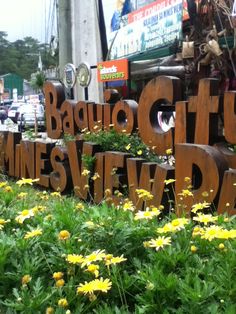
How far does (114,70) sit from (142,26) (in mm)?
1701

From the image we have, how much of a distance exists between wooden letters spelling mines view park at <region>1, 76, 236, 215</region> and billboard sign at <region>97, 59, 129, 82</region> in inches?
199

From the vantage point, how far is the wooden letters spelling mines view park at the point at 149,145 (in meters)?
4.64

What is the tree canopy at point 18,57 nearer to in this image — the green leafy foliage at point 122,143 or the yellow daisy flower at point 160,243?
the green leafy foliage at point 122,143

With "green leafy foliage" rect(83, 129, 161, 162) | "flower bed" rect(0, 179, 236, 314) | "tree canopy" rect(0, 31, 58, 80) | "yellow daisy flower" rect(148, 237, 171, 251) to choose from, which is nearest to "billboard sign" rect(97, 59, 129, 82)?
"green leafy foliage" rect(83, 129, 161, 162)

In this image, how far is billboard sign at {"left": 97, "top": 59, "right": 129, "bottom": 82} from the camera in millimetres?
13297

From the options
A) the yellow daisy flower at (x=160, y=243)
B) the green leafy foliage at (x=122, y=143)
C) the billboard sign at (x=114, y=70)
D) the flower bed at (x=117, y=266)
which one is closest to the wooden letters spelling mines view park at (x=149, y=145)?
the green leafy foliage at (x=122, y=143)

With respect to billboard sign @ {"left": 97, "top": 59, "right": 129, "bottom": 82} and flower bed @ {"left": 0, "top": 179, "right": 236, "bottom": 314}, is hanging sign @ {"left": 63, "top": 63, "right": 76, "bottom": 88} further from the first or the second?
flower bed @ {"left": 0, "top": 179, "right": 236, "bottom": 314}

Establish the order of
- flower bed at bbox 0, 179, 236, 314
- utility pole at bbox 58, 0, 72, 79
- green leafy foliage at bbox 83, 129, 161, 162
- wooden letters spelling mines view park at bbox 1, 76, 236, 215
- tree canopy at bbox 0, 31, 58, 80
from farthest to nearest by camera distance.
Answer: tree canopy at bbox 0, 31, 58, 80
utility pole at bbox 58, 0, 72, 79
green leafy foliage at bbox 83, 129, 161, 162
wooden letters spelling mines view park at bbox 1, 76, 236, 215
flower bed at bbox 0, 179, 236, 314

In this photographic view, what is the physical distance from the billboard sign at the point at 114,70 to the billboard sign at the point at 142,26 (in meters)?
1.01

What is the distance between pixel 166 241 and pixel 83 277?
1.10ft

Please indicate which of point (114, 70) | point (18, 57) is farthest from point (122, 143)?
point (18, 57)

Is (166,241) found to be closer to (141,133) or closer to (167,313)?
(167,313)

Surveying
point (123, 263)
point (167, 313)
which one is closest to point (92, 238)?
point (123, 263)

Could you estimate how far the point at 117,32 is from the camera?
55.3 feet
